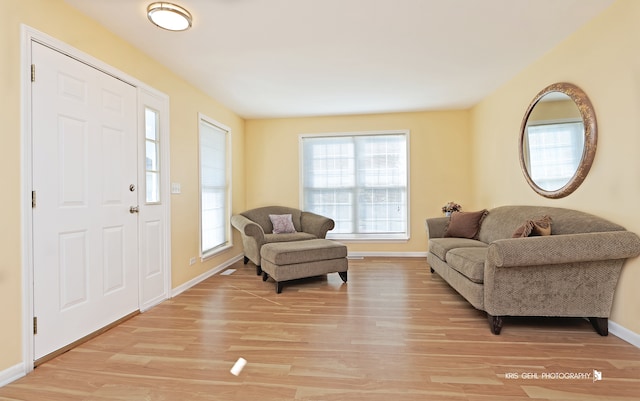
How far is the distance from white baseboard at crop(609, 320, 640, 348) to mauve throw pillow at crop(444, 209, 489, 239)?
1.68 meters

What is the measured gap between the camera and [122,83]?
2699mm

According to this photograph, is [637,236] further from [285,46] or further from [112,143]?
[112,143]

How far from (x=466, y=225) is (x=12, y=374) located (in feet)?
14.1

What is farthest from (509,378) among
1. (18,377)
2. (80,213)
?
(80,213)

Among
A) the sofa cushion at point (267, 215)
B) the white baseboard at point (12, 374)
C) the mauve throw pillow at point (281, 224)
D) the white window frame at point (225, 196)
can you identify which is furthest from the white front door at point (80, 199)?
the mauve throw pillow at point (281, 224)

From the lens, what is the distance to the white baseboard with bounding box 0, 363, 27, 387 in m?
1.76

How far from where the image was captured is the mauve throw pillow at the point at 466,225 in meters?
3.93

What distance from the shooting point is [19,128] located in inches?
74.0

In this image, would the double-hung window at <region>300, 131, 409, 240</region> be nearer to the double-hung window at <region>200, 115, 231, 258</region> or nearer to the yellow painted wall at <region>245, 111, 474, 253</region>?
the yellow painted wall at <region>245, 111, 474, 253</region>

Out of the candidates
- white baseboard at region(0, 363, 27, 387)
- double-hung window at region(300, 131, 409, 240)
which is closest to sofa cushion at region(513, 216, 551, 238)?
double-hung window at region(300, 131, 409, 240)

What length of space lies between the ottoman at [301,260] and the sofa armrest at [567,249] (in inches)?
73.1

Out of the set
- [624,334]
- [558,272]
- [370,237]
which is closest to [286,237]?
[370,237]

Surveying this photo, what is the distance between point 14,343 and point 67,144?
4.21 ft

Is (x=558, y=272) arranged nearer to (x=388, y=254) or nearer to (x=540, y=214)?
(x=540, y=214)
